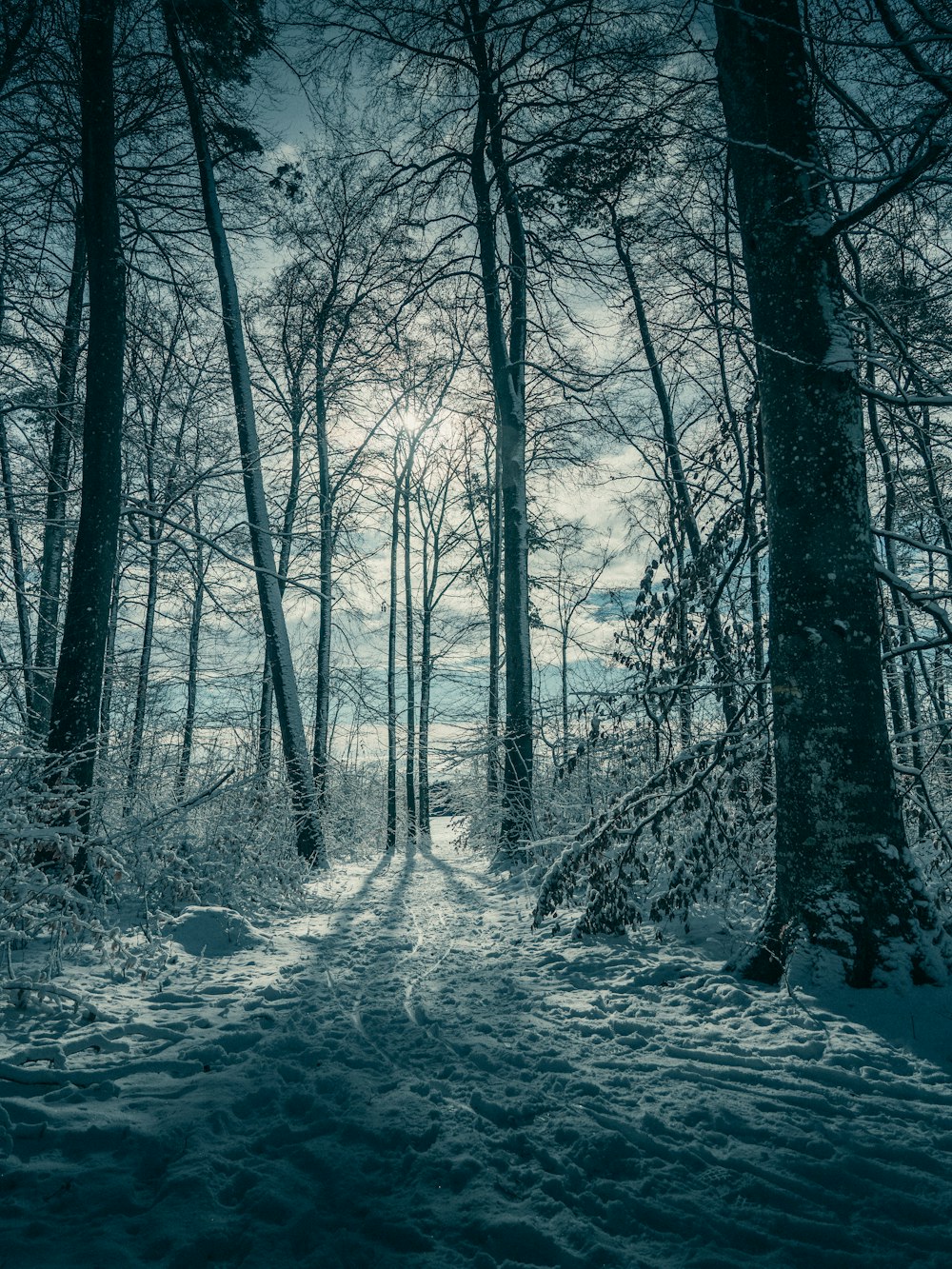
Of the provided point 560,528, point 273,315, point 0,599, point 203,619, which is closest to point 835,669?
point 560,528

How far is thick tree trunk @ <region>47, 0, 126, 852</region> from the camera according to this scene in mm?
5590

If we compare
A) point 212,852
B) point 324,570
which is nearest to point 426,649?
point 324,570

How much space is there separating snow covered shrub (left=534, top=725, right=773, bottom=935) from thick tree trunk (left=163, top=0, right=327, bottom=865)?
16.6ft

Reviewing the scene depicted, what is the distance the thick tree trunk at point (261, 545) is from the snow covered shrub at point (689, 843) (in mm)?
5047

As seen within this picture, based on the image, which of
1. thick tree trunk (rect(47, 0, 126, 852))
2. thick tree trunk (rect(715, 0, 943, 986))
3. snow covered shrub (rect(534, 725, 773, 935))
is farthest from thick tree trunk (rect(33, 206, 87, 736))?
thick tree trunk (rect(715, 0, 943, 986))

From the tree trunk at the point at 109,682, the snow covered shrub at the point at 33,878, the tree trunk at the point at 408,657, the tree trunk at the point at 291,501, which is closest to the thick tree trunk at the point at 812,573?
the snow covered shrub at the point at 33,878

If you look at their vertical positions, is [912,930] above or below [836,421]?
below

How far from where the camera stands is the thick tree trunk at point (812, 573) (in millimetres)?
3178

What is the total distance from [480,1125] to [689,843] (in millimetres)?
2881

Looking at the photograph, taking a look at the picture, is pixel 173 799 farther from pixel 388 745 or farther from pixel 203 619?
pixel 203 619

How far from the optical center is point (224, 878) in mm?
5996

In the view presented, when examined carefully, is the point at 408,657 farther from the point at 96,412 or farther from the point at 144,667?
the point at 96,412

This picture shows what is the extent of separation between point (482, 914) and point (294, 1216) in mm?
4646

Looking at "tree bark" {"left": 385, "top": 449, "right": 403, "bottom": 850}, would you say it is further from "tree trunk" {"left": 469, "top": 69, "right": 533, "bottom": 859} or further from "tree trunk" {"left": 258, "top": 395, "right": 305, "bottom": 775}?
"tree trunk" {"left": 469, "top": 69, "right": 533, "bottom": 859}
